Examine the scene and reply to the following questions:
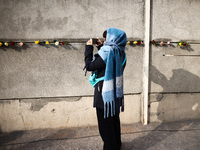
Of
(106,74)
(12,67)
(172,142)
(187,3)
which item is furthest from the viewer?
(187,3)

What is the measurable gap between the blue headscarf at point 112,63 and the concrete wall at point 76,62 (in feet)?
3.59

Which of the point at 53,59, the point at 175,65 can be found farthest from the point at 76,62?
the point at 175,65

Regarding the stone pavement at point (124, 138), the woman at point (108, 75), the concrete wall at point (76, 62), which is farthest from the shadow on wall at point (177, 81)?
the woman at point (108, 75)

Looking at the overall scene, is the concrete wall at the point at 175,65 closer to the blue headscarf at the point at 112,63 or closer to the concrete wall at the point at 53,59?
the concrete wall at the point at 53,59

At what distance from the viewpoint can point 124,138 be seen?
8.61 feet

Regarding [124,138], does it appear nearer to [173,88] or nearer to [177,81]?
[173,88]

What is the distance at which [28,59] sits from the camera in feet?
8.98

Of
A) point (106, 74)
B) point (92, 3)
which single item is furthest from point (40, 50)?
point (106, 74)

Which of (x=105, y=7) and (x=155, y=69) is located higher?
(x=105, y=7)

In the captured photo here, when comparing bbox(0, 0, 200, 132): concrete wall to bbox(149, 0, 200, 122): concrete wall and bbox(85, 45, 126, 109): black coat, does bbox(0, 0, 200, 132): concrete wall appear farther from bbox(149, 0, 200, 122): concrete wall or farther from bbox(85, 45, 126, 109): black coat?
bbox(85, 45, 126, 109): black coat

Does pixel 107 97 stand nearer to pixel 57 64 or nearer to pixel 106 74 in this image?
pixel 106 74

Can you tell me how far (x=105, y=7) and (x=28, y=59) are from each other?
5.88 ft

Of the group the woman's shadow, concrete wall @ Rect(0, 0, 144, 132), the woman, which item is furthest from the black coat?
the woman's shadow

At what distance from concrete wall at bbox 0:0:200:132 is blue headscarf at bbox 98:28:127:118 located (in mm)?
1094
